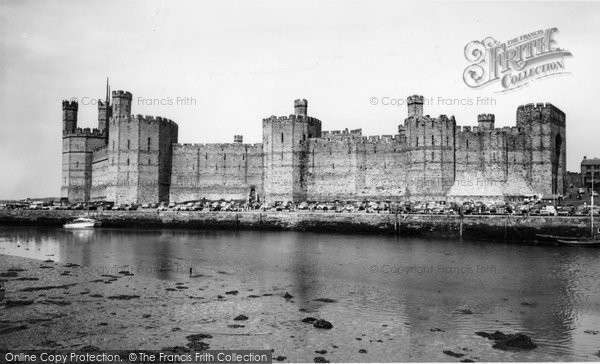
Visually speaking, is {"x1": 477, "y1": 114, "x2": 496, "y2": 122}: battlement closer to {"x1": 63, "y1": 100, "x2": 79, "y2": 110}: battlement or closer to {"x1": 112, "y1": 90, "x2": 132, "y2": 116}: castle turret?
{"x1": 112, "y1": 90, "x2": 132, "y2": 116}: castle turret

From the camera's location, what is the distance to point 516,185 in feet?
134

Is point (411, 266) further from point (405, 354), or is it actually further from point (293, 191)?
point (293, 191)

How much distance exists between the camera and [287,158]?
158 ft

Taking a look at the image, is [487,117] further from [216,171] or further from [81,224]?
[81,224]

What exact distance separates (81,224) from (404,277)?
1263 inches

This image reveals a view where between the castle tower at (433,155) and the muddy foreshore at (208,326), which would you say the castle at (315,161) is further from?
the muddy foreshore at (208,326)

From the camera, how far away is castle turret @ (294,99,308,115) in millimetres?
49094

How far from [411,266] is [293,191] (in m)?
26.8

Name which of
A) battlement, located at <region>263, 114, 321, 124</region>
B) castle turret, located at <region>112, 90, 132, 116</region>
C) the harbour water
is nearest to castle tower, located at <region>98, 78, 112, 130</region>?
castle turret, located at <region>112, 90, 132, 116</region>

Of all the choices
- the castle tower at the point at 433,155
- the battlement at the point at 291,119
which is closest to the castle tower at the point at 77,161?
the battlement at the point at 291,119

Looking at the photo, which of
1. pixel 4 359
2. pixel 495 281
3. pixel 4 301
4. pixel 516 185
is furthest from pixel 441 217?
pixel 4 359

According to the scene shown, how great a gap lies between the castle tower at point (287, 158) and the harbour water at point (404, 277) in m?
13.3

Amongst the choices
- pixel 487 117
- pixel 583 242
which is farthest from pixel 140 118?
pixel 583 242

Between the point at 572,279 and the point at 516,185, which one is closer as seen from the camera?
the point at 572,279
